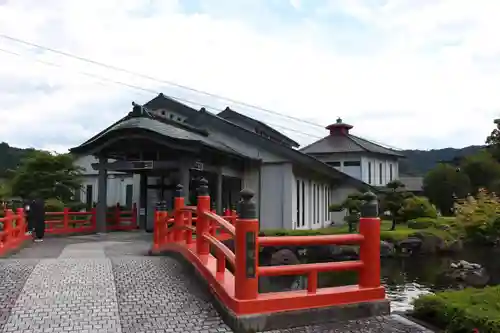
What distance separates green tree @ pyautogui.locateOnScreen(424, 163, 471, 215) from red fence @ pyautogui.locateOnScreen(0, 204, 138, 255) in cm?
2464

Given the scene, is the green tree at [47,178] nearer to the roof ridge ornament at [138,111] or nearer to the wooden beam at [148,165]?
the roof ridge ornament at [138,111]

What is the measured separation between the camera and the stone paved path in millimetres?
5688

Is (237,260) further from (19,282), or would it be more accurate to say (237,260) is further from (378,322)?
(19,282)

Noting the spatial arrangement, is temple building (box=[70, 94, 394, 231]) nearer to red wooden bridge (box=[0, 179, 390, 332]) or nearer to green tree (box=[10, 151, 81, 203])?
green tree (box=[10, 151, 81, 203])

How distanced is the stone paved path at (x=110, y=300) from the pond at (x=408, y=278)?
4.50 meters

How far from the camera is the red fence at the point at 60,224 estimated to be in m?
11.6

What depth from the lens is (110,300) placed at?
6410mm

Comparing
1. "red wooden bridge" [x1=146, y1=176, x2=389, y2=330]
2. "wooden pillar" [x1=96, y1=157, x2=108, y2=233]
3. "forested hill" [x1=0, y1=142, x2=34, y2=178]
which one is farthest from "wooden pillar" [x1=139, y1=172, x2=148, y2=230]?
"forested hill" [x1=0, y1=142, x2=34, y2=178]

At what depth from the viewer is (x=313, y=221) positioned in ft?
82.2

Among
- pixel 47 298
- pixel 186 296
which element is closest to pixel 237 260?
pixel 186 296

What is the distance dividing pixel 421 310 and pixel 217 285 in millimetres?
2769

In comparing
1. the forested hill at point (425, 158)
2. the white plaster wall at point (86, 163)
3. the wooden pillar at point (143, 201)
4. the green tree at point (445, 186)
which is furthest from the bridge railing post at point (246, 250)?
the forested hill at point (425, 158)

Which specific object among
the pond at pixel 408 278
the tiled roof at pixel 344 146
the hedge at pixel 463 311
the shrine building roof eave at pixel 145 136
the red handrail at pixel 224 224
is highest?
the tiled roof at pixel 344 146

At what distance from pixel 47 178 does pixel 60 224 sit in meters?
9.03
